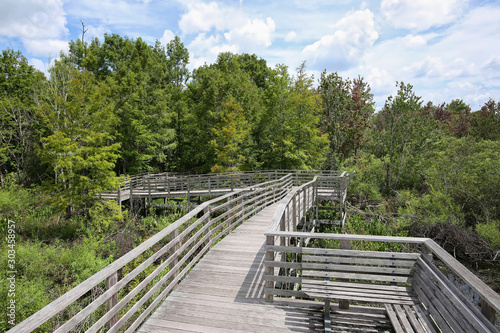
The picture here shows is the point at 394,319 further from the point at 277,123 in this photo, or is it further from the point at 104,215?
the point at 277,123

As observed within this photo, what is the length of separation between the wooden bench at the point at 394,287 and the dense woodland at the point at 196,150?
24.2 ft

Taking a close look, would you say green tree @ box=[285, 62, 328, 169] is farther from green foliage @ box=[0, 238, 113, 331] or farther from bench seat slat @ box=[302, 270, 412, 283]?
bench seat slat @ box=[302, 270, 412, 283]

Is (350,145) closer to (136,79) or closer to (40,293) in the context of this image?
(136,79)

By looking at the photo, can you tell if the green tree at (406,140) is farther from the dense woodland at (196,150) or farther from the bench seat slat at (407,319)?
the bench seat slat at (407,319)

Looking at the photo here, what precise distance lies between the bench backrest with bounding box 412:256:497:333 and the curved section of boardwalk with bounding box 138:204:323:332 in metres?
1.41

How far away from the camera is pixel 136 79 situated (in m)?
23.7

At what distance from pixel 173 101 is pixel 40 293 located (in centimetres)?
2416

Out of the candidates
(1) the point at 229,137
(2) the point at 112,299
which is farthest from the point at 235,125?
(2) the point at 112,299

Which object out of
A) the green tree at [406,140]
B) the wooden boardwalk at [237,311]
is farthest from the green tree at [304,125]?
the wooden boardwalk at [237,311]

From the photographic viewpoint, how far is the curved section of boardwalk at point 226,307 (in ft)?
11.8

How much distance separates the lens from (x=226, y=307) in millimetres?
4055

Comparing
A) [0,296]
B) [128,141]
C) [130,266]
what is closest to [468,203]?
[130,266]

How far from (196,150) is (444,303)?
2522 cm

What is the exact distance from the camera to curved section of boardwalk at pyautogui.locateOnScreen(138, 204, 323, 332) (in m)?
3.61
